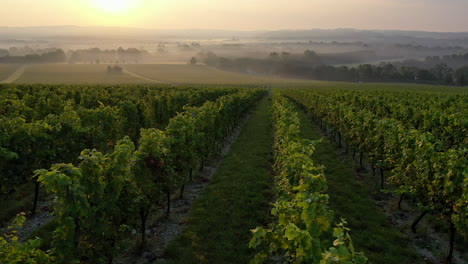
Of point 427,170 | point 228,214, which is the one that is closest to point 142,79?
point 228,214

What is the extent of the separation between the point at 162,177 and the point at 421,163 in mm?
6942

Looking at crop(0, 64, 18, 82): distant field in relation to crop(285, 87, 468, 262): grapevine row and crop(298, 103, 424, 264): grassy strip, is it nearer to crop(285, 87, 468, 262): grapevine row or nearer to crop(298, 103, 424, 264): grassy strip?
crop(298, 103, 424, 264): grassy strip

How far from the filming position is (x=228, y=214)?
33.9ft

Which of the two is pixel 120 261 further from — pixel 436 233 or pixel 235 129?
pixel 235 129

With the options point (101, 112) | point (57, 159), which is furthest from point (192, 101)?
point (57, 159)

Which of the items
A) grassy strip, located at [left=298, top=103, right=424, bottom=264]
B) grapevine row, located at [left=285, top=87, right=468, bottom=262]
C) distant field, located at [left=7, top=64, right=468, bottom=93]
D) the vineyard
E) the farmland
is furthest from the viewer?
the farmland

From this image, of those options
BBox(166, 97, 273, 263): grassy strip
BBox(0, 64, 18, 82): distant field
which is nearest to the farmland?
BBox(0, 64, 18, 82): distant field

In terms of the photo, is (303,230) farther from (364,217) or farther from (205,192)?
(205,192)

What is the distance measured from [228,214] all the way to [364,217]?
4.45 m

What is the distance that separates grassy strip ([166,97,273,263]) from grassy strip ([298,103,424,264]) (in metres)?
2.72

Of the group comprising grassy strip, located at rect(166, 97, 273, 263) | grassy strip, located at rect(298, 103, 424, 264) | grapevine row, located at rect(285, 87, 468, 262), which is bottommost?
grassy strip, located at rect(166, 97, 273, 263)

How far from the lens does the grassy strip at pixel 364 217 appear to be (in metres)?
8.23

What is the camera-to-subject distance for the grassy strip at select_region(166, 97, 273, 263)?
26.7 ft

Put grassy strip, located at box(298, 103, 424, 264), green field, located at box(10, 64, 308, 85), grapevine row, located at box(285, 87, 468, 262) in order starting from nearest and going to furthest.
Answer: grapevine row, located at box(285, 87, 468, 262), grassy strip, located at box(298, 103, 424, 264), green field, located at box(10, 64, 308, 85)
